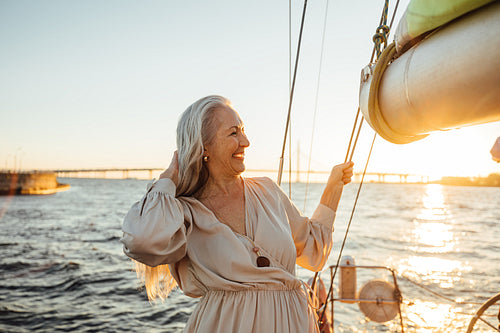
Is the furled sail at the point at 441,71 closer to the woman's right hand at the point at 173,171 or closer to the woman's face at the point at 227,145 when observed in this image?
the woman's face at the point at 227,145

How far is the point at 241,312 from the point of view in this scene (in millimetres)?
1463

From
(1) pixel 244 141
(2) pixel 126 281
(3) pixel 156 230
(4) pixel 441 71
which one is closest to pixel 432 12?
(4) pixel 441 71

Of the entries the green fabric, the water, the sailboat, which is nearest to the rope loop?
the sailboat

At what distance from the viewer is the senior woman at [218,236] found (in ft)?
4.62

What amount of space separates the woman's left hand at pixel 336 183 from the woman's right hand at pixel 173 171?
28.3 inches

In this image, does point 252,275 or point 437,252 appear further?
point 437,252

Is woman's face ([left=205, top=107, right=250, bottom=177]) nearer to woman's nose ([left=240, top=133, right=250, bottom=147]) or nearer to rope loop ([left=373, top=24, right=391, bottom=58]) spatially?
woman's nose ([left=240, top=133, right=250, bottom=147])

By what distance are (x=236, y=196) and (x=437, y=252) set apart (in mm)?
17651

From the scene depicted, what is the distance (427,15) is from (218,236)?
103 centimetres

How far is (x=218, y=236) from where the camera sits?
1.51 meters

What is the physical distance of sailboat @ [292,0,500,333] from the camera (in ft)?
2.46

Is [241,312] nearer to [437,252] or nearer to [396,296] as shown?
[396,296]

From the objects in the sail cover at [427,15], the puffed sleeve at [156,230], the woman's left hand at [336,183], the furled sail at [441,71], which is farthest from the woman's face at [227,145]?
the sail cover at [427,15]

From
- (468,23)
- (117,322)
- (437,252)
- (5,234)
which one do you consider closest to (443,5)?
(468,23)
